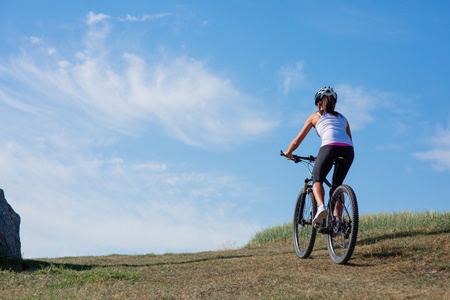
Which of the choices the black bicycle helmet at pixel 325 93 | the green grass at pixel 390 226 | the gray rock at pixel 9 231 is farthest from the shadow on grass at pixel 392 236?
the gray rock at pixel 9 231

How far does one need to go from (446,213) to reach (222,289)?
10.2 m

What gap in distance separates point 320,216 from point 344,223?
44 cm

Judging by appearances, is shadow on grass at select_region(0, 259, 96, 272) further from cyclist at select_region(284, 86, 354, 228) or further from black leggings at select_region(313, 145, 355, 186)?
black leggings at select_region(313, 145, 355, 186)

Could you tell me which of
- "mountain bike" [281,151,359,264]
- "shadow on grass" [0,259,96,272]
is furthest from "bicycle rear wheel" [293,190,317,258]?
"shadow on grass" [0,259,96,272]

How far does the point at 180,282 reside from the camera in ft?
23.4

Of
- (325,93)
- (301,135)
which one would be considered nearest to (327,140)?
(301,135)

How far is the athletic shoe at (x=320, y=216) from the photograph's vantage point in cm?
741

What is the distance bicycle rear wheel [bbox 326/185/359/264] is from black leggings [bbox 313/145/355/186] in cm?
35

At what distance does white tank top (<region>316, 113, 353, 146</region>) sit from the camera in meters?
7.44

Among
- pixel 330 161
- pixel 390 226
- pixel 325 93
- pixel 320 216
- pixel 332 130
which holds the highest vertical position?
pixel 325 93

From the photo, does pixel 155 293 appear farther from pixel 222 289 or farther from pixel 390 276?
pixel 390 276

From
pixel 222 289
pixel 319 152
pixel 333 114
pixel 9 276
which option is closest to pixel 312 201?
pixel 319 152

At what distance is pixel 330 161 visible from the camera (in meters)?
7.48

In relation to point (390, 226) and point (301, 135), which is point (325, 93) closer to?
point (301, 135)
